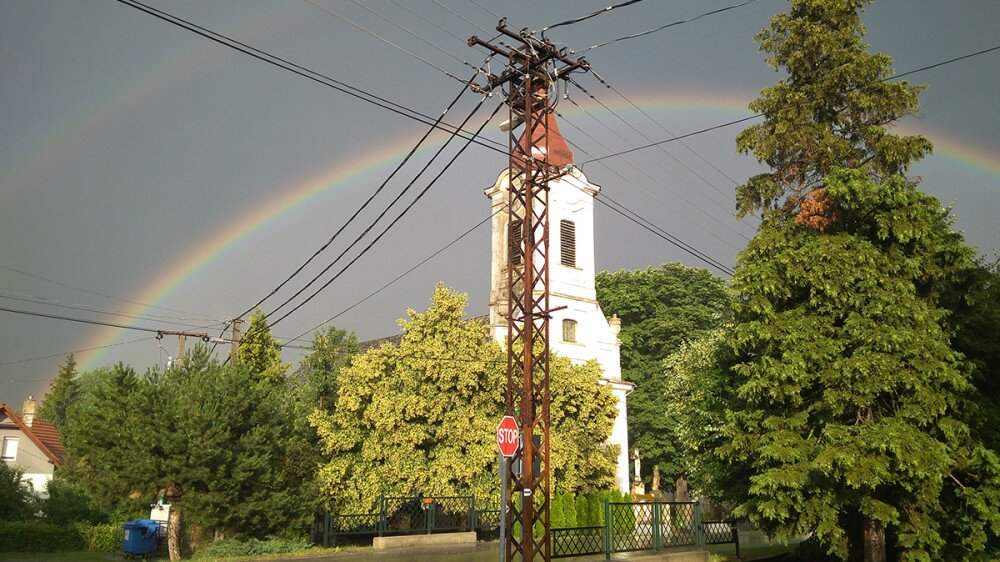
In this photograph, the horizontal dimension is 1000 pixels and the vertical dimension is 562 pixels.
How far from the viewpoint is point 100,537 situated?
2630cm

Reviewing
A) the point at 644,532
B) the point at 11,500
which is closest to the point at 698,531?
the point at 644,532

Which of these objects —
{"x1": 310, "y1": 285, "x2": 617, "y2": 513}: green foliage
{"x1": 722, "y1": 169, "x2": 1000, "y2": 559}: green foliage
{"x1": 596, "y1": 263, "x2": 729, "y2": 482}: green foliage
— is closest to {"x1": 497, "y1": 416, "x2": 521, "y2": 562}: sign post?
{"x1": 722, "y1": 169, "x2": 1000, "y2": 559}: green foliage

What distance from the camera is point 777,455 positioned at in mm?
16625

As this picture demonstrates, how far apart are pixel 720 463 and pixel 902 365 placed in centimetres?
599

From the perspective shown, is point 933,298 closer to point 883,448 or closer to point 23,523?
→ point 883,448

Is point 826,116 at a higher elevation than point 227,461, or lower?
higher

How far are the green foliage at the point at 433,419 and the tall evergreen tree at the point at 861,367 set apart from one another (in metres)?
11.3

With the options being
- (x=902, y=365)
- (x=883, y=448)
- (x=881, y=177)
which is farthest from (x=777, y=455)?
(x=881, y=177)

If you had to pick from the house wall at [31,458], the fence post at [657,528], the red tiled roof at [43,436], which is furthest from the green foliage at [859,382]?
A: the house wall at [31,458]

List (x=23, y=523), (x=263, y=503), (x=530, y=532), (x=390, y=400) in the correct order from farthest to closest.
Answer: (x=390, y=400), (x=23, y=523), (x=263, y=503), (x=530, y=532)

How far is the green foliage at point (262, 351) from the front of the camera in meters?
36.6

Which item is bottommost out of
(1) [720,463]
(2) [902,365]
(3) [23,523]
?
(3) [23,523]

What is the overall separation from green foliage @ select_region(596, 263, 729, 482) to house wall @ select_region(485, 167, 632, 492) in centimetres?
1081

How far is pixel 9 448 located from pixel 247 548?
3000 centimetres
